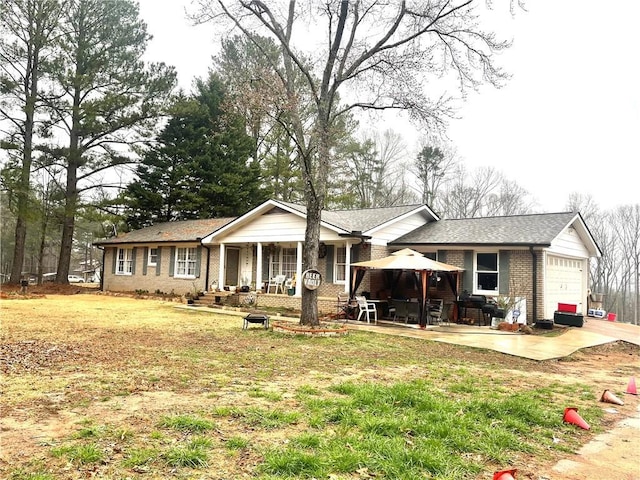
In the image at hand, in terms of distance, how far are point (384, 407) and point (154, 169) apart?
2936 cm

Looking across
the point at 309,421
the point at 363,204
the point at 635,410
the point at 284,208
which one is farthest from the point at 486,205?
the point at 309,421

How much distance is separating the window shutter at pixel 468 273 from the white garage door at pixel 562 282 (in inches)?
96.9

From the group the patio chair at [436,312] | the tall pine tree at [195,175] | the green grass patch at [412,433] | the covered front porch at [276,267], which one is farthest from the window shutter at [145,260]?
the green grass patch at [412,433]

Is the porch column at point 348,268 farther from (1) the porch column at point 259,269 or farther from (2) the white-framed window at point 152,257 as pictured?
(2) the white-framed window at point 152,257

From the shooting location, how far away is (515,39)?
11.8 metres

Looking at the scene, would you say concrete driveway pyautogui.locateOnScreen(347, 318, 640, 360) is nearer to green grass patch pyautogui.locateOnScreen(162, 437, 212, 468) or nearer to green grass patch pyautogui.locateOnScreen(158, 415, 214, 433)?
green grass patch pyautogui.locateOnScreen(158, 415, 214, 433)

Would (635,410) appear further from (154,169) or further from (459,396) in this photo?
(154,169)

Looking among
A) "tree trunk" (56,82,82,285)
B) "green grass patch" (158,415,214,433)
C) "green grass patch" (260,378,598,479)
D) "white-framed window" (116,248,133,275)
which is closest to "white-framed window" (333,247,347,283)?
"green grass patch" (260,378,598,479)

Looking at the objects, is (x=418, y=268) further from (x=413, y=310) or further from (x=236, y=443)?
(x=236, y=443)

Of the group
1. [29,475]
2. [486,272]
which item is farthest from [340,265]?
[29,475]

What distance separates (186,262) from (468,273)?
1376 centimetres

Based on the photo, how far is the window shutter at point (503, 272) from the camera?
14109 mm

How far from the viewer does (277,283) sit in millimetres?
18391

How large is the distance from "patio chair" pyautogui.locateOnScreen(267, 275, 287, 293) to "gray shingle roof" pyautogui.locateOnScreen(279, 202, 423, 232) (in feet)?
10.6
